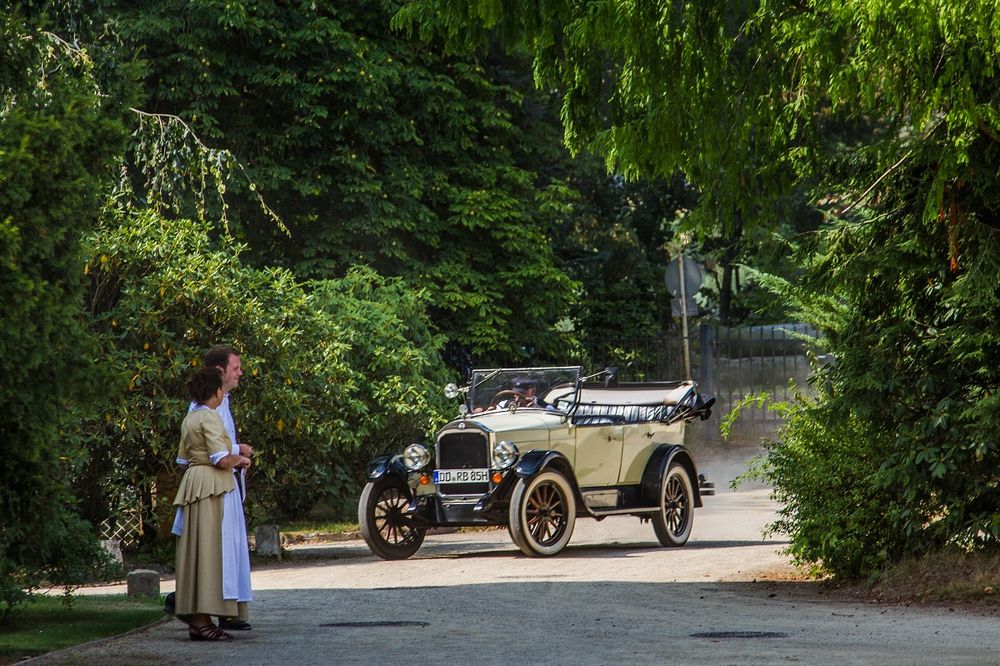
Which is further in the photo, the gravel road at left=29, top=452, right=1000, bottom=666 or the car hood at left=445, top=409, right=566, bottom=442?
the car hood at left=445, top=409, right=566, bottom=442

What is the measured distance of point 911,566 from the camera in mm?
11148

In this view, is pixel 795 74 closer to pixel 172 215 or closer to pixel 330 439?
pixel 330 439

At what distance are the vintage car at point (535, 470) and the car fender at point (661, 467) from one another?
1 centimetres

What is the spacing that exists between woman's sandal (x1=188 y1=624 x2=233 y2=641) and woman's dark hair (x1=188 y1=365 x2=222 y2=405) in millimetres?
1415

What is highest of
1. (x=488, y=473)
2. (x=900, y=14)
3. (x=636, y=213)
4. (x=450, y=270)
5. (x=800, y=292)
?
(x=636, y=213)

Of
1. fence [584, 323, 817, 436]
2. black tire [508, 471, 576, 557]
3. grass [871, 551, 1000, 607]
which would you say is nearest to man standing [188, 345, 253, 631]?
grass [871, 551, 1000, 607]

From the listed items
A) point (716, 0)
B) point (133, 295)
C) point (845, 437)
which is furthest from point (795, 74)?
point (133, 295)

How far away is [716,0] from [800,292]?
352 centimetres

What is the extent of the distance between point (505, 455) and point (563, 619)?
4.97 metres

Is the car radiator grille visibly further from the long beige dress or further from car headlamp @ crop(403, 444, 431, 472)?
the long beige dress

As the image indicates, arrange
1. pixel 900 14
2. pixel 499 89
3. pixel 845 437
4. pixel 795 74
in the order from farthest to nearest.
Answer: pixel 499 89 → pixel 845 437 → pixel 795 74 → pixel 900 14

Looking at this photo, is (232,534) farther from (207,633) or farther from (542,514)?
(542,514)

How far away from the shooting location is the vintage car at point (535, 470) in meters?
15.0

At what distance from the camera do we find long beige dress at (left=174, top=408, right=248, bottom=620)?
930 centimetres
